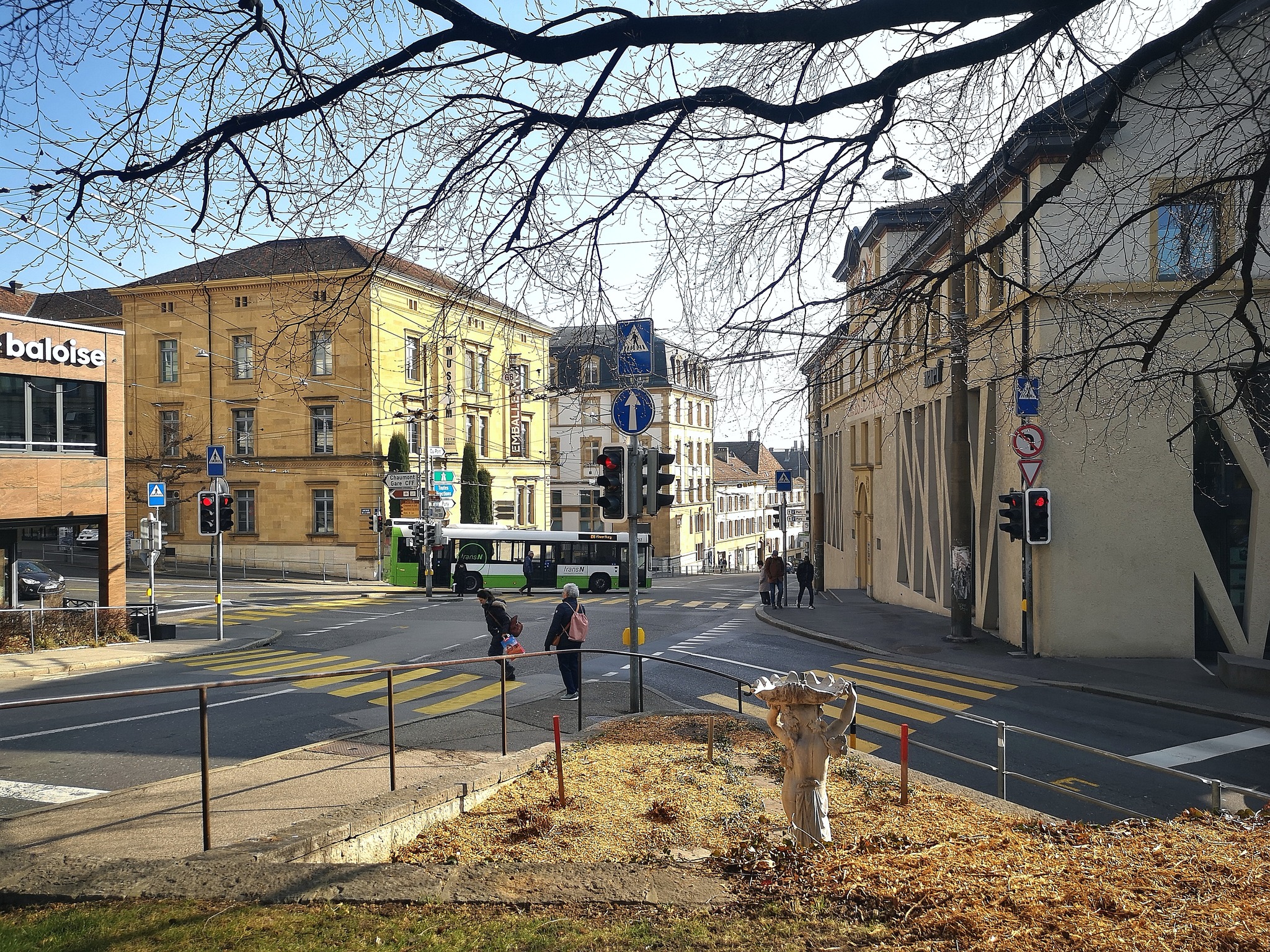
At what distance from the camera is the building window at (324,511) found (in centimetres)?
4738

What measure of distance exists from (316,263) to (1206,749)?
12032 millimetres

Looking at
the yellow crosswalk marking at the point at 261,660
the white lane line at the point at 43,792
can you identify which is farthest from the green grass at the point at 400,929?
the yellow crosswalk marking at the point at 261,660

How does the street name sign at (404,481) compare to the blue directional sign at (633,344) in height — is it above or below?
below

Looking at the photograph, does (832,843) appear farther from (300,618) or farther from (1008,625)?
(300,618)

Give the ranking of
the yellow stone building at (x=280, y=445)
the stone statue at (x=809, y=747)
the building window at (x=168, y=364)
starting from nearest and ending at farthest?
the stone statue at (x=809, y=747)
the yellow stone building at (x=280, y=445)
the building window at (x=168, y=364)

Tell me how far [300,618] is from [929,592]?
64.1 ft

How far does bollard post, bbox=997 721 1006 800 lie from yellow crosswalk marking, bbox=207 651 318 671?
569 inches

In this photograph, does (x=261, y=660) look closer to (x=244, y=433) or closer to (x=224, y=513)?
(x=224, y=513)

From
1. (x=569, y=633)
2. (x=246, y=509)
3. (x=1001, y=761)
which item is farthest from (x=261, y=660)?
(x=246, y=509)

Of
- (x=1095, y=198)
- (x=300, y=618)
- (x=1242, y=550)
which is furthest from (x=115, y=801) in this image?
(x=300, y=618)

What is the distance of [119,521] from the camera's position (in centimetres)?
2319

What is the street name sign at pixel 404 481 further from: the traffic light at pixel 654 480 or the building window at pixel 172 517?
the traffic light at pixel 654 480

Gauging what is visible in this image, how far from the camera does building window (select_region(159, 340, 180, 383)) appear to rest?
46.5 metres

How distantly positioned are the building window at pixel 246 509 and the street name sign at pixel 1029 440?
4161 centimetres
